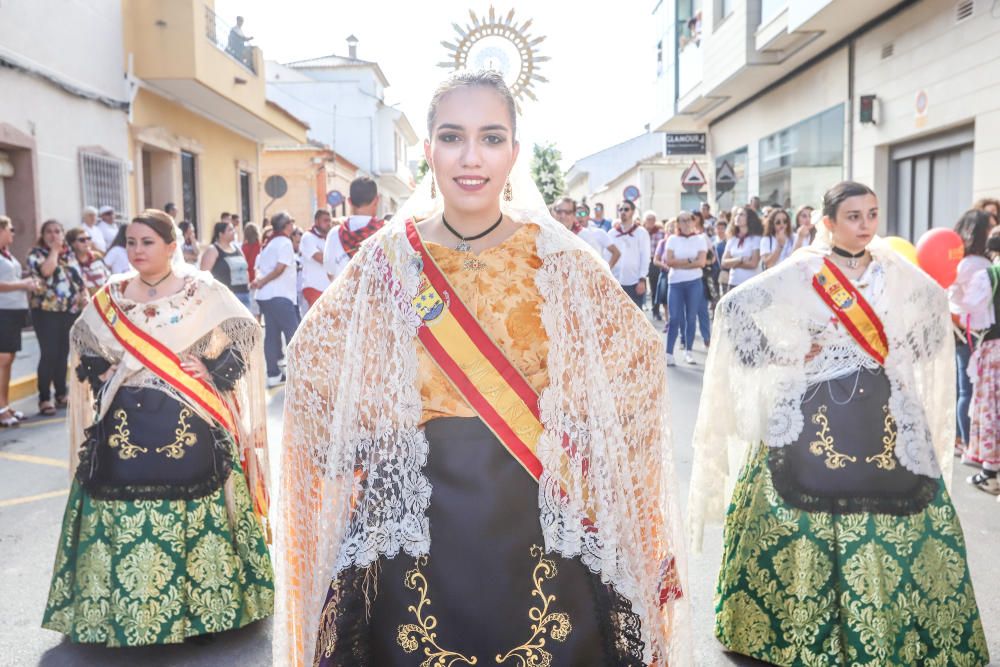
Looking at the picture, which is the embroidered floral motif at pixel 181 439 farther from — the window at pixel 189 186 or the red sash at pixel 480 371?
the window at pixel 189 186

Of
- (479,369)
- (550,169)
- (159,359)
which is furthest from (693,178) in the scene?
(550,169)

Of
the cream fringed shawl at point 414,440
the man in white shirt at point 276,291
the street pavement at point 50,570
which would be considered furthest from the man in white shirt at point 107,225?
the cream fringed shawl at point 414,440

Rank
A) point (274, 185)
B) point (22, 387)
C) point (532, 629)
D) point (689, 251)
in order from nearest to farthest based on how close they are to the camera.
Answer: point (532, 629) < point (22, 387) < point (689, 251) < point (274, 185)

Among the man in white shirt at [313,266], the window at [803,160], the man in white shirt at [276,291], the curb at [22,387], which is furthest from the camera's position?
the window at [803,160]

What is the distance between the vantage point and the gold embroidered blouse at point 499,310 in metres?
2.31

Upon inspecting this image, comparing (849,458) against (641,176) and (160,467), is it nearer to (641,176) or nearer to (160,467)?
(160,467)

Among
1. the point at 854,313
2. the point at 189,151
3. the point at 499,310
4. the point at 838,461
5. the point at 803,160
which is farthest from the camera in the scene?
the point at 189,151

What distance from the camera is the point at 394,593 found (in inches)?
88.2

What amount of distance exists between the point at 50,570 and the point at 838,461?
375 cm

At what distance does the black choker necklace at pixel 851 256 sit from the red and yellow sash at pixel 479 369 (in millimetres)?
2150

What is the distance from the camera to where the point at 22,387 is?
395 inches

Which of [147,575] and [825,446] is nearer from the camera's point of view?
[825,446]

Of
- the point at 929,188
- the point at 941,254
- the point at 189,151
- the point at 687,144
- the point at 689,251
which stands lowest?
the point at 941,254

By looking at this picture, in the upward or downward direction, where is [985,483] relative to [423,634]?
downward
